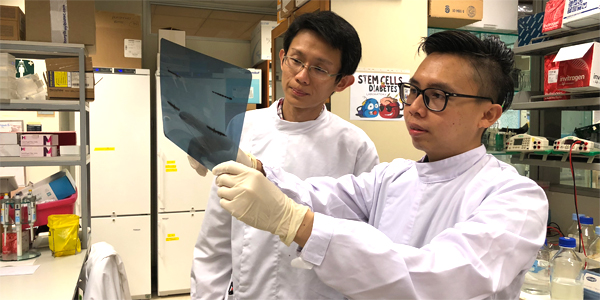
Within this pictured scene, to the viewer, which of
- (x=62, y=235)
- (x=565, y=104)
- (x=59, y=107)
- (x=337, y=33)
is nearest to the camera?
(x=337, y=33)

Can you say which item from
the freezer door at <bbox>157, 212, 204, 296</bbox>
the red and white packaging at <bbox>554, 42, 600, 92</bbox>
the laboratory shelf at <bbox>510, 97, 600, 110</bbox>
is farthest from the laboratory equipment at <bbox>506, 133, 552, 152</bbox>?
the freezer door at <bbox>157, 212, 204, 296</bbox>

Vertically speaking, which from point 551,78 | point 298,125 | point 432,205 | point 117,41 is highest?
point 117,41

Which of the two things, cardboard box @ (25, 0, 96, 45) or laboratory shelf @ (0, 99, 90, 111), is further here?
cardboard box @ (25, 0, 96, 45)

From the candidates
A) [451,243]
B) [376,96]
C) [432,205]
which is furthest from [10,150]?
[451,243]

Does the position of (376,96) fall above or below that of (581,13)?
below

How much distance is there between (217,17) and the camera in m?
4.83

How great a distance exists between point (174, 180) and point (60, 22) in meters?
1.88

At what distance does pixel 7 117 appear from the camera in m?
3.86

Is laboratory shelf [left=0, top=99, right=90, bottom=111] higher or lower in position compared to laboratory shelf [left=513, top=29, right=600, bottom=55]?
lower

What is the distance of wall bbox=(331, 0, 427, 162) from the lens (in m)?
2.21

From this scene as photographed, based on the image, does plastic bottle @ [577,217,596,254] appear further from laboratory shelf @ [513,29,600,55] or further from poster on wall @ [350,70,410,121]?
poster on wall @ [350,70,410,121]

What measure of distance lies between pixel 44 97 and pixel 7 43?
0.34 meters

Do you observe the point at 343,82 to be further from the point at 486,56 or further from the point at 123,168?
the point at 123,168

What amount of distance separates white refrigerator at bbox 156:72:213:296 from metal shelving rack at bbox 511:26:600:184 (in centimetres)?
284
